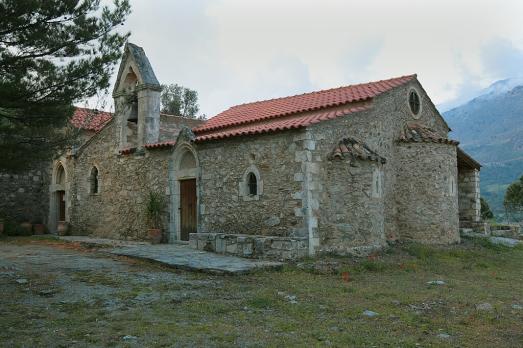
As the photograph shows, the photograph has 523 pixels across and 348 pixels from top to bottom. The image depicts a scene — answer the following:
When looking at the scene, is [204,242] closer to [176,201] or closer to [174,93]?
[176,201]

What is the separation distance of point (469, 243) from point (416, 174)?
305cm

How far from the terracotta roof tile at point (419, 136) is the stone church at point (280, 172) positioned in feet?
0.13

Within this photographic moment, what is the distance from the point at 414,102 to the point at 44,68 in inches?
438

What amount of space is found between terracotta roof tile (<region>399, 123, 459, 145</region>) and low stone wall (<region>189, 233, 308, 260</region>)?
5.34 meters

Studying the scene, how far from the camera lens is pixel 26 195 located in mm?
20469

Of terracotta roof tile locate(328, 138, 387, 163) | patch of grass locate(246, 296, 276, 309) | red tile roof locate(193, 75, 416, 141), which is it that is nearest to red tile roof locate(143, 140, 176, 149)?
red tile roof locate(193, 75, 416, 141)

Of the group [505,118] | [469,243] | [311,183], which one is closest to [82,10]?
[311,183]

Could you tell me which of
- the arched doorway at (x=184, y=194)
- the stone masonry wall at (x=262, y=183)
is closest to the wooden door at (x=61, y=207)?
the arched doorway at (x=184, y=194)

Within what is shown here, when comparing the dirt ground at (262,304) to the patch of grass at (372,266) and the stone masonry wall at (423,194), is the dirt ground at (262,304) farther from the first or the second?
the stone masonry wall at (423,194)

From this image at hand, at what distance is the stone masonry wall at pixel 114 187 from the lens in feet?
51.6

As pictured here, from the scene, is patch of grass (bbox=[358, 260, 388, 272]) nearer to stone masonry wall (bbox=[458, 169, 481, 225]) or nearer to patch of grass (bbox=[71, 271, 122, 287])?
patch of grass (bbox=[71, 271, 122, 287])

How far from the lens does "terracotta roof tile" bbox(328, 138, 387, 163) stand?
12.0 metres

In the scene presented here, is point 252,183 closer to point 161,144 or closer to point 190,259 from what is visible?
point 190,259

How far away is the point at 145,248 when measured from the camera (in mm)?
13281
